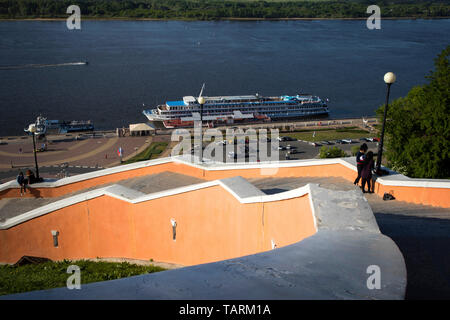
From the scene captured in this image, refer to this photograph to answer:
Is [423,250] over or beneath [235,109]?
over

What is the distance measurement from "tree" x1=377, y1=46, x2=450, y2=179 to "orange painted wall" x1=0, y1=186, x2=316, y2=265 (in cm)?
643

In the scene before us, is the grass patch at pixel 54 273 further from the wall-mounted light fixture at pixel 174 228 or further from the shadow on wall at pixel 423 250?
the shadow on wall at pixel 423 250

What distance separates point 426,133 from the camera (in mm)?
10680

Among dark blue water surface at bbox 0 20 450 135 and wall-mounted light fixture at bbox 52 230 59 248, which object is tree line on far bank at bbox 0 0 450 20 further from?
wall-mounted light fixture at bbox 52 230 59 248

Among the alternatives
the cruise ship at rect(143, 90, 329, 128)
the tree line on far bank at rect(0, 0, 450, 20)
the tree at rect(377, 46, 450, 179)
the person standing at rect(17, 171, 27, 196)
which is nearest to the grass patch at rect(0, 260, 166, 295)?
the person standing at rect(17, 171, 27, 196)

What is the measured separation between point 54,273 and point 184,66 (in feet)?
134

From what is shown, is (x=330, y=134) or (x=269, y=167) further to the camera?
(x=330, y=134)

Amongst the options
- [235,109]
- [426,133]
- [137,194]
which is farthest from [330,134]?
[137,194]

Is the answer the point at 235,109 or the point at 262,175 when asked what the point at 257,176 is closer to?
the point at 262,175

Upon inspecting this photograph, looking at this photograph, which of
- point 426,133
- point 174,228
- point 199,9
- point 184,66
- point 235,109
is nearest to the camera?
point 174,228

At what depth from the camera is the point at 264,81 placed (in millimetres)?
41250

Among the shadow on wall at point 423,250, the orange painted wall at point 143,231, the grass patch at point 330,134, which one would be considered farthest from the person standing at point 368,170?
the grass patch at point 330,134

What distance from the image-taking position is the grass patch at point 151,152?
23172 millimetres

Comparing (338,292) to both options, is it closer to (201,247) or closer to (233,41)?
(201,247)
